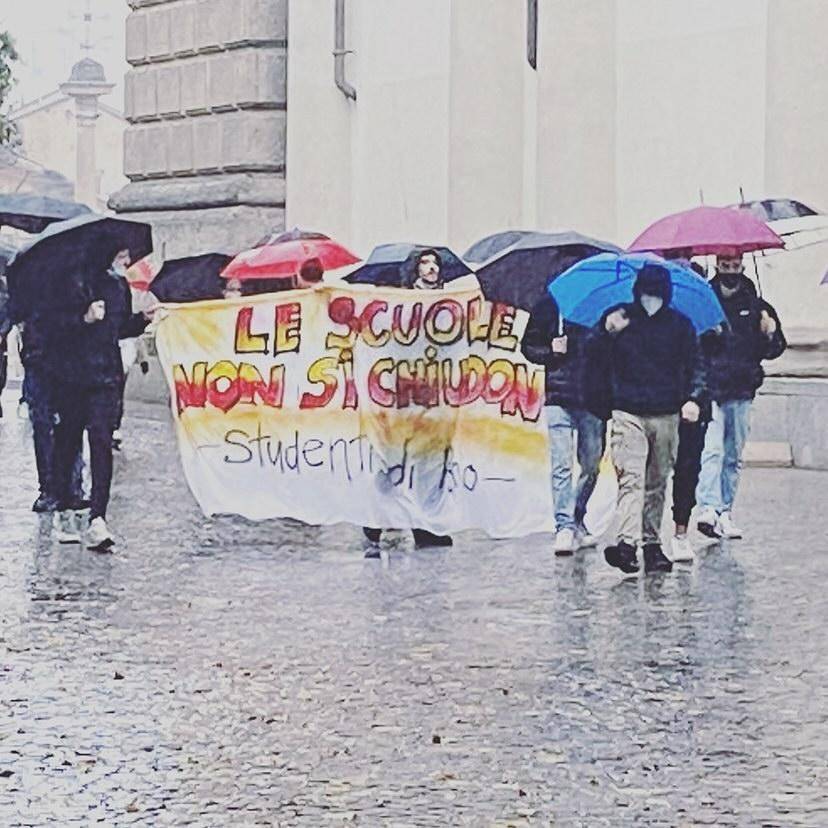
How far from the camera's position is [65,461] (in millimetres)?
13812

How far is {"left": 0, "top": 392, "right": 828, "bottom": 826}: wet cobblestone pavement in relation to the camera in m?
7.34

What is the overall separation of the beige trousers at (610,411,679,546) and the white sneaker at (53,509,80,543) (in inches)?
116

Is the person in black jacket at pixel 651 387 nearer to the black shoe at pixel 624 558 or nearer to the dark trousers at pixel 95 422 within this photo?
the black shoe at pixel 624 558

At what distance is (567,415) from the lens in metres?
13.2

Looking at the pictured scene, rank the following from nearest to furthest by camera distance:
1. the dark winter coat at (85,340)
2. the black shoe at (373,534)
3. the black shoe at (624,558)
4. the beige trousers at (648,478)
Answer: the black shoe at (624,558)
the beige trousers at (648,478)
the dark winter coat at (85,340)
the black shoe at (373,534)

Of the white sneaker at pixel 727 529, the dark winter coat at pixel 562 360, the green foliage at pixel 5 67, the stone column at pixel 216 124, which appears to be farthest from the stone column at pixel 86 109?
the dark winter coat at pixel 562 360

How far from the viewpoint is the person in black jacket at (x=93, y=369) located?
13.5 m

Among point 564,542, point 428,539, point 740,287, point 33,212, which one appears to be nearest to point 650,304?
point 564,542

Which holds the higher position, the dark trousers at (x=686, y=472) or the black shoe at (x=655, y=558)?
the dark trousers at (x=686, y=472)

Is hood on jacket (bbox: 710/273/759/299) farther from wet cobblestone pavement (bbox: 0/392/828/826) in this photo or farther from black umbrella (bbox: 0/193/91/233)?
black umbrella (bbox: 0/193/91/233)

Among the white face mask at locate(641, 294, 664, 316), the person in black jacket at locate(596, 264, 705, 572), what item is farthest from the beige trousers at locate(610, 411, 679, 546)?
the white face mask at locate(641, 294, 664, 316)

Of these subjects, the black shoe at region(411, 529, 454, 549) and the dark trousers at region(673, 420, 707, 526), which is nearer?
the dark trousers at region(673, 420, 707, 526)

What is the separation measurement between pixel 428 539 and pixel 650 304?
202 centimetres

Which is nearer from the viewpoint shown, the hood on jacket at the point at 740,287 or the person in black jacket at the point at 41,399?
the person in black jacket at the point at 41,399
